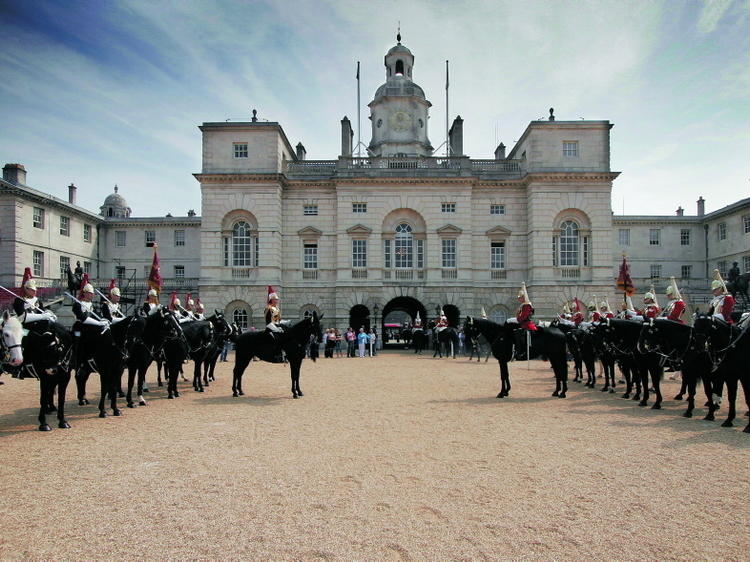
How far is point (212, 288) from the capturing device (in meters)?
35.2

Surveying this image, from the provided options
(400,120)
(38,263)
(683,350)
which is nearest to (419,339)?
(400,120)

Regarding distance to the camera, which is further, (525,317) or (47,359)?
(525,317)

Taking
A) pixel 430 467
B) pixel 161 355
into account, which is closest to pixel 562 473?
pixel 430 467

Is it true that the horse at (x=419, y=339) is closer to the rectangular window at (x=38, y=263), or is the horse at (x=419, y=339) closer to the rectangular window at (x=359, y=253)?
the rectangular window at (x=359, y=253)

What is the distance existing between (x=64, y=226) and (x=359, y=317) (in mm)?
26129

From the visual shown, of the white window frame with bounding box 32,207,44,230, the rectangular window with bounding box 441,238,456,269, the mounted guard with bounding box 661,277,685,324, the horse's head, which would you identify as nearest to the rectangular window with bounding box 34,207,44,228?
the white window frame with bounding box 32,207,44,230

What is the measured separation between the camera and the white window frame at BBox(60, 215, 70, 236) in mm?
42125

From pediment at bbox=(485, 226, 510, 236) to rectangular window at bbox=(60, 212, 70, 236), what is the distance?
34.0 metres

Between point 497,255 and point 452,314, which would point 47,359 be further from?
point 497,255

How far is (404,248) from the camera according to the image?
36438 mm

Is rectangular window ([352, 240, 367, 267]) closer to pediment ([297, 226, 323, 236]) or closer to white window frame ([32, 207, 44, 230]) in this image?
pediment ([297, 226, 323, 236])

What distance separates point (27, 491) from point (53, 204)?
4131 cm

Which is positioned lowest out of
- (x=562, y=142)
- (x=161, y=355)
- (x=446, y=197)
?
(x=161, y=355)

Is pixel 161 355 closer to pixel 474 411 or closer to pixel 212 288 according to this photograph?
pixel 474 411
